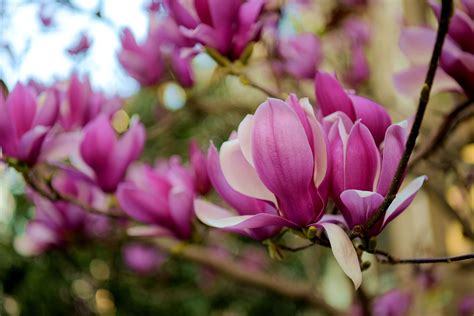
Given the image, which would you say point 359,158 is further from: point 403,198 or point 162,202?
point 162,202

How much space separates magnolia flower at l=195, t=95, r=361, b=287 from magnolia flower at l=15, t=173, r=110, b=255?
372 millimetres

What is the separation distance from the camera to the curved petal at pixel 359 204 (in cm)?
32

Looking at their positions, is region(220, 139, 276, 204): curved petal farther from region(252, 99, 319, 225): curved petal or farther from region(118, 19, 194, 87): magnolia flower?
region(118, 19, 194, 87): magnolia flower

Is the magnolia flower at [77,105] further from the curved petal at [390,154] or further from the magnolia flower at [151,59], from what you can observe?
the curved petal at [390,154]

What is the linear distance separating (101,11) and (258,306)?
0.94m

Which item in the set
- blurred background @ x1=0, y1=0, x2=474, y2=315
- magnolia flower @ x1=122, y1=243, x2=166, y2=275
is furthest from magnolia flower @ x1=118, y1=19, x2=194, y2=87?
magnolia flower @ x1=122, y1=243, x2=166, y2=275

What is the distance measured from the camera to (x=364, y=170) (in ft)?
1.12

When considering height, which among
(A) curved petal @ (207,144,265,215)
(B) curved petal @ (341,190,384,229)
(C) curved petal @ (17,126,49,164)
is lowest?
(C) curved petal @ (17,126,49,164)

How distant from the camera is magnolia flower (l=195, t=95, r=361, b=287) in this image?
33 centimetres

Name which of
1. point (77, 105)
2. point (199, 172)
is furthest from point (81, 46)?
point (199, 172)

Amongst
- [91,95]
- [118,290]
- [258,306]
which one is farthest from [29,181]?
[258,306]

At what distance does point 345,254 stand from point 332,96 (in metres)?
0.11

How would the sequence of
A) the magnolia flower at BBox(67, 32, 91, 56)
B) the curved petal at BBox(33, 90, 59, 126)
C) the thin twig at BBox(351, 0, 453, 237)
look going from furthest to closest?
the magnolia flower at BBox(67, 32, 91, 56)
the curved petal at BBox(33, 90, 59, 126)
the thin twig at BBox(351, 0, 453, 237)

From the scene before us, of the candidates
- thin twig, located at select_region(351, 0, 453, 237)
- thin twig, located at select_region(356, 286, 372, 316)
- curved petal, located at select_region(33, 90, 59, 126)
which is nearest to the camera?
thin twig, located at select_region(351, 0, 453, 237)
